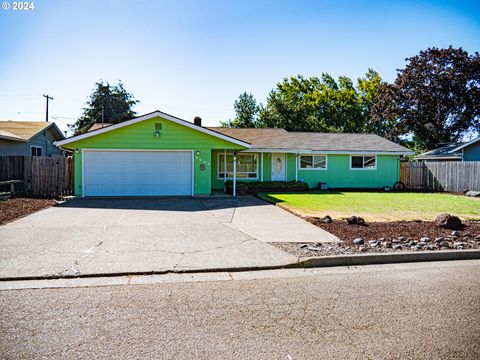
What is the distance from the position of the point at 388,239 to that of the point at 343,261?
1979 mm

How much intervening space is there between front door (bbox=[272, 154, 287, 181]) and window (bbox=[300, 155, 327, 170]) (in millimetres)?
1263

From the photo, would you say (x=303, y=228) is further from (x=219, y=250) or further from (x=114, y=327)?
(x=114, y=327)

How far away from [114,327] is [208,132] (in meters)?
13.6

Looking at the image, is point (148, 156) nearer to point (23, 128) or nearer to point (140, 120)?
point (140, 120)

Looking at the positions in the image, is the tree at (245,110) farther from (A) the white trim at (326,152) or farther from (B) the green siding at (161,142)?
(B) the green siding at (161,142)

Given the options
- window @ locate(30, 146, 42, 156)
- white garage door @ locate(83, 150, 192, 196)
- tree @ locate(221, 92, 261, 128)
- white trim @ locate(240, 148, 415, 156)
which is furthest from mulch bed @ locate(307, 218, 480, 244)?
tree @ locate(221, 92, 261, 128)

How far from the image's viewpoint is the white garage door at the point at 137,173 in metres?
15.8

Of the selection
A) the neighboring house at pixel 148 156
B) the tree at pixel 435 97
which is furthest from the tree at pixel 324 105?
the neighboring house at pixel 148 156

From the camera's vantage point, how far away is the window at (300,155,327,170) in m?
20.7

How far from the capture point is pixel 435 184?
70.2 feet

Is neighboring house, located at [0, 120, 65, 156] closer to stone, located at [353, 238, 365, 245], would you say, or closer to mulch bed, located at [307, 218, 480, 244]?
mulch bed, located at [307, 218, 480, 244]

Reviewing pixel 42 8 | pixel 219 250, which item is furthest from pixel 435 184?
pixel 42 8

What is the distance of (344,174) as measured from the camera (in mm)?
21125

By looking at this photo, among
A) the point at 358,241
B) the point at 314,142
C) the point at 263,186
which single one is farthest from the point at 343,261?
the point at 314,142
